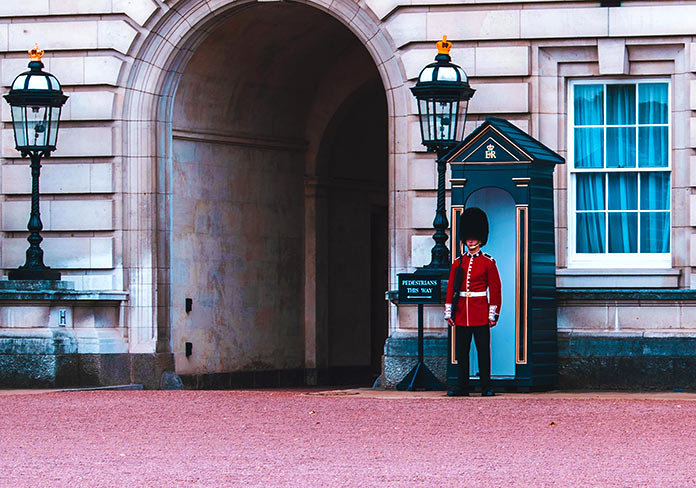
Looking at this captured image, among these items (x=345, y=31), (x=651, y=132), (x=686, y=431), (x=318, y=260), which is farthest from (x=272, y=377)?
(x=686, y=431)

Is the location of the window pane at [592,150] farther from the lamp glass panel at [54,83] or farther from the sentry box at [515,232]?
the lamp glass panel at [54,83]

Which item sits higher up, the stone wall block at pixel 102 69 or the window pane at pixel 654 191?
the stone wall block at pixel 102 69

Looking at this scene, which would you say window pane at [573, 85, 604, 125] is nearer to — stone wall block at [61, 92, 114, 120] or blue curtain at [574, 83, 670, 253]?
blue curtain at [574, 83, 670, 253]

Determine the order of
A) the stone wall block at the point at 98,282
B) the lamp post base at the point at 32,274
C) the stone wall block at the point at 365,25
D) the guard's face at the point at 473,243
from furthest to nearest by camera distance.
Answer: the stone wall block at the point at 98,282 → the stone wall block at the point at 365,25 → the lamp post base at the point at 32,274 → the guard's face at the point at 473,243

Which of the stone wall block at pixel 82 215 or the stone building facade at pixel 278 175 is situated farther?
the stone wall block at pixel 82 215

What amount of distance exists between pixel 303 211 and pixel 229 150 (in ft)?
5.56

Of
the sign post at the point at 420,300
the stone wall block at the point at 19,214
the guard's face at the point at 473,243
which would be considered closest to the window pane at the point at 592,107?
the sign post at the point at 420,300

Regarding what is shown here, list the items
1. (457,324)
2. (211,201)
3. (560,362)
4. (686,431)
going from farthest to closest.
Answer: (211,201) < (560,362) < (457,324) < (686,431)

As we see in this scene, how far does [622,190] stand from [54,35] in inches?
230

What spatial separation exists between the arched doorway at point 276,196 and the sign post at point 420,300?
10.1 ft

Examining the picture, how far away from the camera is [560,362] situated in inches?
604

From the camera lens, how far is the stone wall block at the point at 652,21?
1555 centimetres

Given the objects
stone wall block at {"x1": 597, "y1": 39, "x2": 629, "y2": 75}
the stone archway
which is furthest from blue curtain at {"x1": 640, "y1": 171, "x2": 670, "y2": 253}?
the stone archway

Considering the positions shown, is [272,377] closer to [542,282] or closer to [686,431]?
[542,282]
